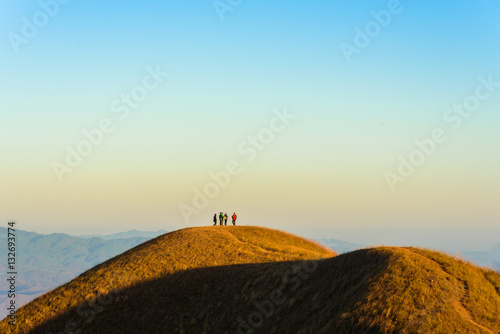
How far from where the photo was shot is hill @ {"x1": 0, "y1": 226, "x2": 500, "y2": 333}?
87.7 feet

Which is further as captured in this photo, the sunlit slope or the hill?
the sunlit slope

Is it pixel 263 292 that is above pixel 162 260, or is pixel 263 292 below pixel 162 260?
below

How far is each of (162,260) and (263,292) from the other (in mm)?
19326

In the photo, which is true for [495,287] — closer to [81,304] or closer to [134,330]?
[134,330]

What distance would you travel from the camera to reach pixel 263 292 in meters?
40.0

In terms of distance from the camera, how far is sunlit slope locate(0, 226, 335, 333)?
49.6 metres

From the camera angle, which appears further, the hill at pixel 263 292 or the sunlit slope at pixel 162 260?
the sunlit slope at pixel 162 260

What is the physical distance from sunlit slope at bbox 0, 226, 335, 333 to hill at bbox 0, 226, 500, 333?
15 cm

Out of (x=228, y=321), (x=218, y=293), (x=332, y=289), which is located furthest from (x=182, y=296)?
(x=332, y=289)

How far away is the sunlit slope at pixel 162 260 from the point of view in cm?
4962

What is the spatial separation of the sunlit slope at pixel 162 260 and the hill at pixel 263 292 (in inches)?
5.8

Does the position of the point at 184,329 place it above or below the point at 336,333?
below

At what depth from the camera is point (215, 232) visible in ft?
215

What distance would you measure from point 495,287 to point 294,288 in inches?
584
